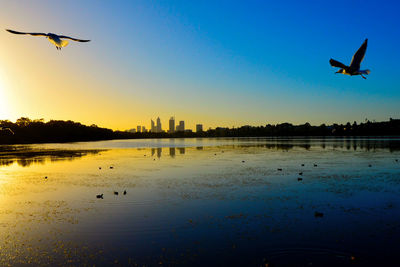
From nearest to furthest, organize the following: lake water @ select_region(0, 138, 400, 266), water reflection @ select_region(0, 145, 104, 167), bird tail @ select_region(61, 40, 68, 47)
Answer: lake water @ select_region(0, 138, 400, 266)
bird tail @ select_region(61, 40, 68, 47)
water reflection @ select_region(0, 145, 104, 167)

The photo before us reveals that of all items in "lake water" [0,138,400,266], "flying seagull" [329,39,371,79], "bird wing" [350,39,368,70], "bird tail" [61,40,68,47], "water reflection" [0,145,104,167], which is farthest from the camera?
"water reflection" [0,145,104,167]

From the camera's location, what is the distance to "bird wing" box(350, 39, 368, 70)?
1226 centimetres

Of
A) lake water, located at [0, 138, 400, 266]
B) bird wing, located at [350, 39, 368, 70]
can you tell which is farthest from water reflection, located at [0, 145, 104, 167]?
bird wing, located at [350, 39, 368, 70]

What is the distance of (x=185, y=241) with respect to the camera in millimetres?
10883

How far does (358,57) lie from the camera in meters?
12.7

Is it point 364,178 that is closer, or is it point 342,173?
point 364,178

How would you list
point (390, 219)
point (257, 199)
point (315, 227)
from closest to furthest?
point (315, 227) < point (390, 219) < point (257, 199)

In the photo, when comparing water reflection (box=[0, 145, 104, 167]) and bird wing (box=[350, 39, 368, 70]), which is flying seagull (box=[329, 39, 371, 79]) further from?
water reflection (box=[0, 145, 104, 167])

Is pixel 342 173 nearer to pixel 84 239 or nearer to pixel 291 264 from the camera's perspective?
pixel 291 264

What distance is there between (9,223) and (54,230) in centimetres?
289

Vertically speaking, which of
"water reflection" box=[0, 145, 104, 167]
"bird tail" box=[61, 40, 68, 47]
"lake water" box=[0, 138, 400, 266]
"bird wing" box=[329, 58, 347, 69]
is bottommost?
"lake water" box=[0, 138, 400, 266]

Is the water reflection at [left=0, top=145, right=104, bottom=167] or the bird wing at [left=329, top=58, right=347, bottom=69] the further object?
the water reflection at [left=0, top=145, right=104, bottom=167]

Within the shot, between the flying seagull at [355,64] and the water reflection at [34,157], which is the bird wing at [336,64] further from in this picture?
the water reflection at [34,157]

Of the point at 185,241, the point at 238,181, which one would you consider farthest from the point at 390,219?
the point at 238,181
